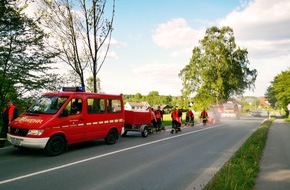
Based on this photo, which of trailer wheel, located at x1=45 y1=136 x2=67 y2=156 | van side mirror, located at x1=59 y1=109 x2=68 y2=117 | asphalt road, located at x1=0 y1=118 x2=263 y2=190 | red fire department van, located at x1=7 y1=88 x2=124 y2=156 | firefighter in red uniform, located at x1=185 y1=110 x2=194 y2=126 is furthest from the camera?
firefighter in red uniform, located at x1=185 y1=110 x2=194 y2=126

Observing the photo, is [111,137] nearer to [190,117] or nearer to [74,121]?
[74,121]

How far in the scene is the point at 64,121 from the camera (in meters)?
10.8

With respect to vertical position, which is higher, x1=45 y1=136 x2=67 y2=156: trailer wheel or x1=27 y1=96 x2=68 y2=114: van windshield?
x1=27 y1=96 x2=68 y2=114: van windshield

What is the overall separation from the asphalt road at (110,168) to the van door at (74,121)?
1.83 ft

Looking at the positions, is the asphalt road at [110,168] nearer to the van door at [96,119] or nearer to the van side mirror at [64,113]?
the van door at [96,119]

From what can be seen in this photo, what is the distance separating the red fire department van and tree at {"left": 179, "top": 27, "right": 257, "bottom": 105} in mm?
38549

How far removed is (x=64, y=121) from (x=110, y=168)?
311 cm

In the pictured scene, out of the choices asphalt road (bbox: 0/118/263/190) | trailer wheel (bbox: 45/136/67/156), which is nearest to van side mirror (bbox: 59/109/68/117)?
trailer wheel (bbox: 45/136/67/156)

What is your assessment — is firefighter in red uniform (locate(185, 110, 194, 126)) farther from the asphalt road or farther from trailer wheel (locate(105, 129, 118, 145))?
the asphalt road

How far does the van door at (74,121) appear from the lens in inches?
428

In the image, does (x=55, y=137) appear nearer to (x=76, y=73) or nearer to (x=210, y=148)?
(x=210, y=148)

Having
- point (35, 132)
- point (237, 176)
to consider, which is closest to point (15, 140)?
point (35, 132)

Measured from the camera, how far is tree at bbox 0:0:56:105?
16578 millimetres

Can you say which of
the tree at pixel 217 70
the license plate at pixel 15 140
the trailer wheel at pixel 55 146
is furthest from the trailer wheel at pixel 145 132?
the tree at pixel 217 70
